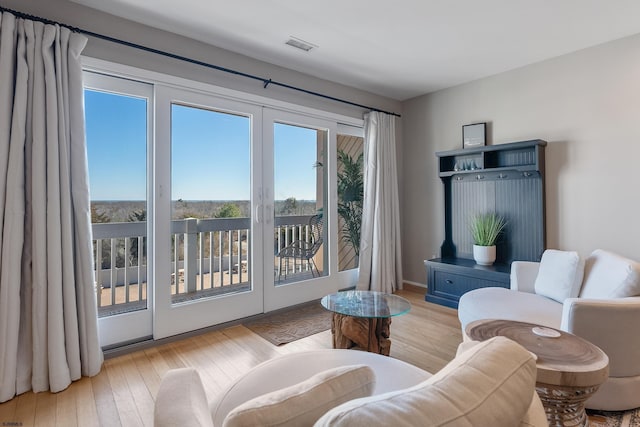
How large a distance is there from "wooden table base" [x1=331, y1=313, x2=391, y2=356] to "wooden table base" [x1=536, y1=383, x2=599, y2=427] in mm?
929

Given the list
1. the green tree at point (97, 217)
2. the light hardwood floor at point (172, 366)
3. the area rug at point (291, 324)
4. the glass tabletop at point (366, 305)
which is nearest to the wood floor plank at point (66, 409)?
the light hardwood floor at point (172, 366)

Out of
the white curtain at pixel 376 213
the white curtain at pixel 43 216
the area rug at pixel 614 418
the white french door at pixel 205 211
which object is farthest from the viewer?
the white curtain at pixel 376 213

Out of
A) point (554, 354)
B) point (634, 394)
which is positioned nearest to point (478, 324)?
point (554, 354)

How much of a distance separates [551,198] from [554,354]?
2.38 m

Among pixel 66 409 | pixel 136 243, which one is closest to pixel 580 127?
pixel 136 243

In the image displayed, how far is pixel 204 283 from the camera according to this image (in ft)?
10.0

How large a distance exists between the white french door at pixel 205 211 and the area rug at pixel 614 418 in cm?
248

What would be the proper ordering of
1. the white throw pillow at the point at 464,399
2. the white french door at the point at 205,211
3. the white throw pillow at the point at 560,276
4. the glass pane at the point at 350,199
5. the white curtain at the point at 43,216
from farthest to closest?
1. the glass pane at the point at 350,199
2. the white french door at the point at 205,211
3. the white throw pillow at the point at 560,276
4. the white curtain at the point at 43,216
5. the white throw pillow at the point at 464,399

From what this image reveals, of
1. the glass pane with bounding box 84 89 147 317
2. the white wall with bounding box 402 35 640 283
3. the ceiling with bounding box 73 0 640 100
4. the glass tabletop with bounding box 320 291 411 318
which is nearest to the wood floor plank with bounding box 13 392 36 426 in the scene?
the glass pane with bounding box 84 89 147 317

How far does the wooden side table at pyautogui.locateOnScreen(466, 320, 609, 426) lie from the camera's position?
121 cm

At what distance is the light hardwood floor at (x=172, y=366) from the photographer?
5.59 ft

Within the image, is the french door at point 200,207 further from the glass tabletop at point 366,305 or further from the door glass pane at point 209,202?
the glass tabletop at point 366,305

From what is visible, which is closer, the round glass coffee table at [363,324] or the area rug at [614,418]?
the area rug at [614,418]

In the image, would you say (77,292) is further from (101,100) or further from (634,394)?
(634,394)
